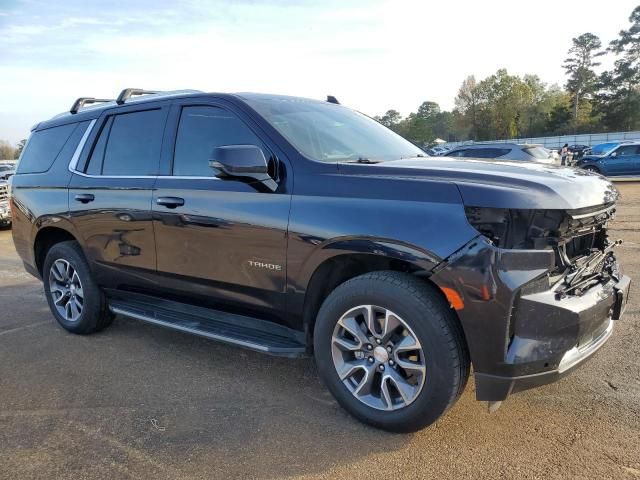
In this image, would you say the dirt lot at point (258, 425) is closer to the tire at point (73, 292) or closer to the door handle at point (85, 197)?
the tire at point (73, 292)

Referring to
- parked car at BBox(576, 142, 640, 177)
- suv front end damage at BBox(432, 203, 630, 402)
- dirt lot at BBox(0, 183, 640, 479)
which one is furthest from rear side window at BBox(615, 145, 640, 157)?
suv front end damage at BBox(432, 203, 630, 402)

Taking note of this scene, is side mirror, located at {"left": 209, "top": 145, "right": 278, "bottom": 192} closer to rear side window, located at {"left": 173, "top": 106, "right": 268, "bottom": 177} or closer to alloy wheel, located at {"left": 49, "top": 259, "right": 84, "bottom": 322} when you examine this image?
rear side window, located at {"left": 173, "top": 106, "right": 268, "bottom": 177}

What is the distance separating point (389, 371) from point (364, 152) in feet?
5.14

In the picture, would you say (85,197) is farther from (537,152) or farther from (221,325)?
(537,152)

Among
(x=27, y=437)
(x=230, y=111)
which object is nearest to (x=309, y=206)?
(x=230, y=111)

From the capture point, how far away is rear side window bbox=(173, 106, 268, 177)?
364 centimetres

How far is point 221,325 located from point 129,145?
5.64 feet

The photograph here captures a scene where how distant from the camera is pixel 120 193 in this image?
4.20 metres

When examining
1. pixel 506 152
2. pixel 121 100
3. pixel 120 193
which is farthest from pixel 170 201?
pixel 506 152

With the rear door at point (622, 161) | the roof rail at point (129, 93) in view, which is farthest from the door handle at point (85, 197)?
the rear door at point (622, 161)

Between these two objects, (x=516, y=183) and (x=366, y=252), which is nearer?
(x=516, y=183)

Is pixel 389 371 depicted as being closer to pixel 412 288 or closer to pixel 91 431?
pixel 412 288

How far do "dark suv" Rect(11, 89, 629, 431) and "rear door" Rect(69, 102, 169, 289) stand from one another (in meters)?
0.02

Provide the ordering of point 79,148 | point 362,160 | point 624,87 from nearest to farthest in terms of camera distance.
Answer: point 362,160
point 79,148
point 624,87
